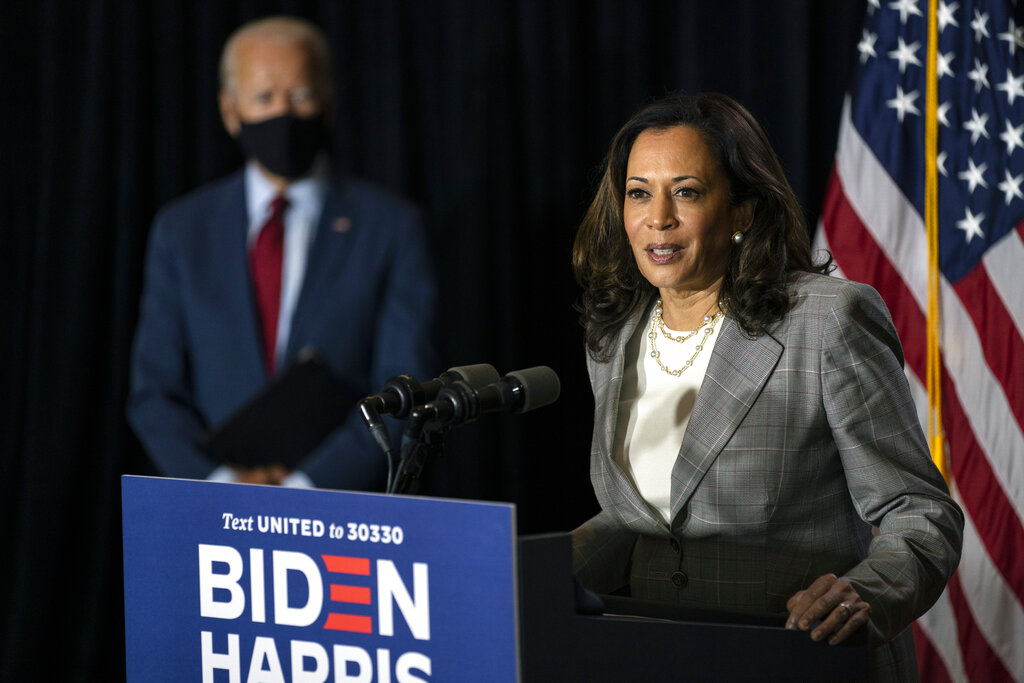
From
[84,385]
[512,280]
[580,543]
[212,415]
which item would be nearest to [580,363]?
[512,280]

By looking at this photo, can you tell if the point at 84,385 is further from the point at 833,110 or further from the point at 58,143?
the point at 833,110

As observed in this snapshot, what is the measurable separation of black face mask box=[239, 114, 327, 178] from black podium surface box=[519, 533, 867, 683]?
2.21 metres

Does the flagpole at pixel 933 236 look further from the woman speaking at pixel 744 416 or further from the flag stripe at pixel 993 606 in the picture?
the woman speaking at pixel 744 416

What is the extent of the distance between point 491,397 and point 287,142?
1.98 metres

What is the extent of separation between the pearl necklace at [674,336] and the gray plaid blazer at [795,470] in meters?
0.09

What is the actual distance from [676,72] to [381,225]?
105 cm

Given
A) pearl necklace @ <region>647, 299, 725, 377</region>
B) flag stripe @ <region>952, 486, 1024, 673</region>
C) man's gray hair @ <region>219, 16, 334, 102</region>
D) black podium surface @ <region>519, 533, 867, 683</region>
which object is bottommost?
flag stripe @ <region>952, 486, 1024, 673</region>

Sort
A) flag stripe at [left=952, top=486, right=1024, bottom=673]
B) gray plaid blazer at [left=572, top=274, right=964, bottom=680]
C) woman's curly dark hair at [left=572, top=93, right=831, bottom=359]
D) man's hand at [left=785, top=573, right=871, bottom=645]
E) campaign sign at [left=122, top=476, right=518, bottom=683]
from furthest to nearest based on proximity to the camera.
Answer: flag stripe at [left=952, top=486, right=1024, bottom=673] < woman's curly dark hair at [left=572, top=93, right=831, bottom=359] < gray plaid blazer at [left=572, top=274, right=964, bottom=680] < man's hand at [left=785, top=573, right=871, bottom=645] < campaign sign at [left=122, top=476, right=518, bottom=683]

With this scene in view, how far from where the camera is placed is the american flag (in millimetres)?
2697

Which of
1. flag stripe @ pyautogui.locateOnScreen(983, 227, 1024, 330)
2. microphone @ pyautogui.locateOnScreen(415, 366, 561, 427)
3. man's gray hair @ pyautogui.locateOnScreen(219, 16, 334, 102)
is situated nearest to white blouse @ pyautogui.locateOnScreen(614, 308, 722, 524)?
microphone @ pyautogui.locateOnScreen(415, 366, 561, 427)

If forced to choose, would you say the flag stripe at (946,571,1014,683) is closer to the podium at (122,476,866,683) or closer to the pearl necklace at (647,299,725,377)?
the pearl necklace at (647,299,725,377)

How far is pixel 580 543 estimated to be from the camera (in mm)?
1713

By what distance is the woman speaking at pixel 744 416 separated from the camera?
1.51m

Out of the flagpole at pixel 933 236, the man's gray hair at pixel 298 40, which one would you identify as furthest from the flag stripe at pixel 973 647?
the man's gray hair at pixel 298 40
